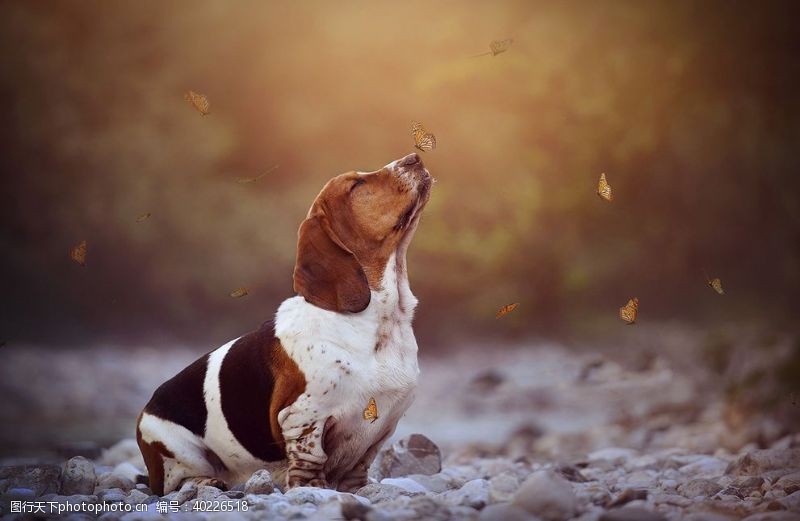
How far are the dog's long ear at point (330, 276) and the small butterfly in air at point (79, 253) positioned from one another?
2936 millimetres

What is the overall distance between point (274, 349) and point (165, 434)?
2.16 feet

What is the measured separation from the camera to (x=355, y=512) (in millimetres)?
2879

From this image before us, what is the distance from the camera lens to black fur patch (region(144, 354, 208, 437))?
3877mm

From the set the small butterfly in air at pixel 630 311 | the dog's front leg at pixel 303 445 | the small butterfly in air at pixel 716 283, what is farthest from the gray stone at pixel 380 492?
the small butterfly in air at pixel 716 283

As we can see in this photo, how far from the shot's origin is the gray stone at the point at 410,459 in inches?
191

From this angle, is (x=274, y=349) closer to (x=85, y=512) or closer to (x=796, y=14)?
(x=85, y=512)

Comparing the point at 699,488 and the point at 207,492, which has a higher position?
the point at 207,492

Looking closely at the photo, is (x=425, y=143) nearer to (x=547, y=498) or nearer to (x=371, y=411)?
(x=371, y=411)

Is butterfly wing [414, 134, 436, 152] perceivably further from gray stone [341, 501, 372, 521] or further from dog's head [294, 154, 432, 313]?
gray stone [341, 501, 372, 521]

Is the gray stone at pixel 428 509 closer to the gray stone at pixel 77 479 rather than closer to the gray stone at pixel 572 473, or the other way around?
the gray stone at pixel 77 479

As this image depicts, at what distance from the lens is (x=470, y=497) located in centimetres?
324

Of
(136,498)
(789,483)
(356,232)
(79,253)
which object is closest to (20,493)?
(136,498)

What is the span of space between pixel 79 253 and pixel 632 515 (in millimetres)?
4438

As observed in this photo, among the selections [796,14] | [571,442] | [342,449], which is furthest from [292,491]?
[796,14]
